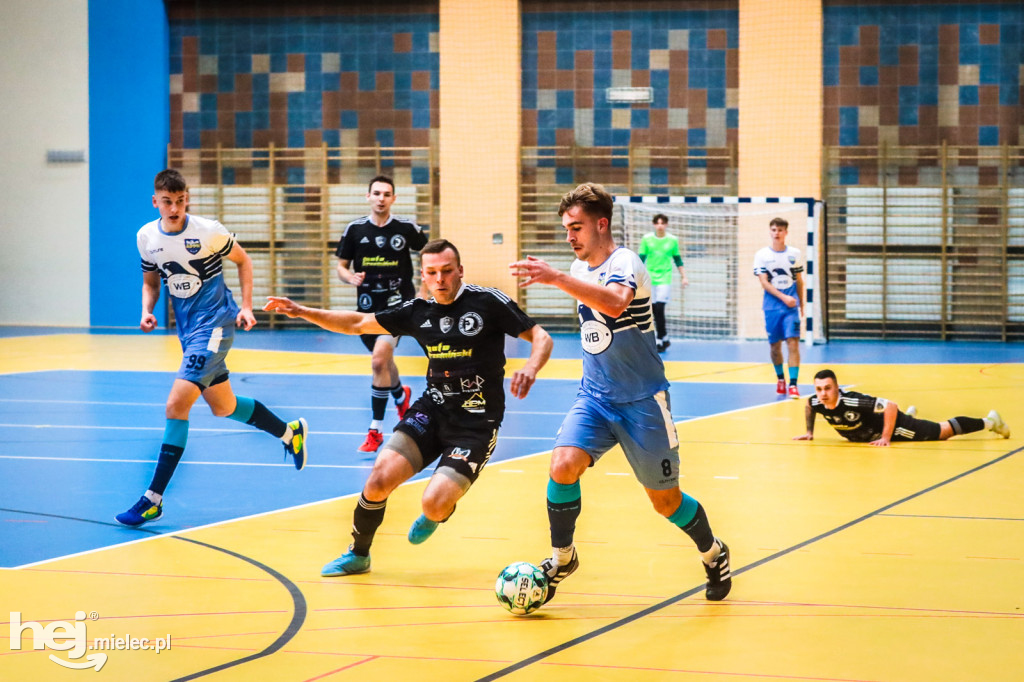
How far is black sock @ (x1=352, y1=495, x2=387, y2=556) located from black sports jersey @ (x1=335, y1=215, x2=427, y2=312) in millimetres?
4651

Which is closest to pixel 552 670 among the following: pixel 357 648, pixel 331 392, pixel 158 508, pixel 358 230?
pixel 357 648

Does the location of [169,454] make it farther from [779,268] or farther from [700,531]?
[779,268]

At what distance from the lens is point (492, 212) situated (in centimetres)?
2341

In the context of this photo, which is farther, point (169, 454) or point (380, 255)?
point (380, 255)

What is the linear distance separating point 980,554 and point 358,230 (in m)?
5.95

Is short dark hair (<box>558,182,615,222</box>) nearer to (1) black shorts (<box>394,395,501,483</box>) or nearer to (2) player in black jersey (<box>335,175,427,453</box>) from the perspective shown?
(1) black shorts (<box>394,395,501,483</box>)

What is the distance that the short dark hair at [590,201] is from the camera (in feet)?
16.4

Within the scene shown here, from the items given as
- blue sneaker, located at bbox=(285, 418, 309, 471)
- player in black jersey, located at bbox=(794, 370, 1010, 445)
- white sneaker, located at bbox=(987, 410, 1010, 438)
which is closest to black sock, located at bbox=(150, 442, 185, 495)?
blue sneaker, located at bbox=(285, 418, 309, 471)

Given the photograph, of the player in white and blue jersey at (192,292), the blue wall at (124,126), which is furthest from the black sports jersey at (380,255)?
the blue wall at (124,126)

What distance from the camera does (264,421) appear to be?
802 centimetres

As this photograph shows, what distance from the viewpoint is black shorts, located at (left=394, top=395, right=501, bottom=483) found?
5504 millimetres

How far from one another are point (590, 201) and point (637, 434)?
103 cm

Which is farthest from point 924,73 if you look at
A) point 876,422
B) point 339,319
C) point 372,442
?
point 339,319

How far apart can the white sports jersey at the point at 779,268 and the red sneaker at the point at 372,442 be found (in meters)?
5.28
